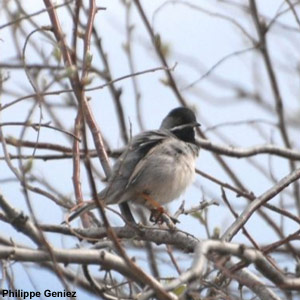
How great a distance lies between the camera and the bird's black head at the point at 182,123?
251 inches

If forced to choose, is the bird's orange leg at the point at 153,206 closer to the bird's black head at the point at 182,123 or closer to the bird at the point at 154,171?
the bird at the point at 154,171

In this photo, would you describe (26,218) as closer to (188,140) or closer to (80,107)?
(80,107)

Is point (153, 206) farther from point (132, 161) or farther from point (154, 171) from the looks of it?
point (132, 161)

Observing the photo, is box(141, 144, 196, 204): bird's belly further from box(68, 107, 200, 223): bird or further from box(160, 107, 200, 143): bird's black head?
box(160, 107, 200, 143): bird's black head

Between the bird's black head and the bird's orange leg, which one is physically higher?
the bird's black head

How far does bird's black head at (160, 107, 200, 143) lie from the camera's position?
→ 20.9 ft

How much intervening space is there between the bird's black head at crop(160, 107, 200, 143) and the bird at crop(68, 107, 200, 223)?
30 cm

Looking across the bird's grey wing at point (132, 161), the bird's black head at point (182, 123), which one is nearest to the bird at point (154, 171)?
the bird's grey wing at point (132, 161)

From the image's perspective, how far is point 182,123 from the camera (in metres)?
6.48

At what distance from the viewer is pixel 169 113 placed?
668cm

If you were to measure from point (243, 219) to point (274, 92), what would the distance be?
2.82 meters

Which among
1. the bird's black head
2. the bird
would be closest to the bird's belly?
the bird

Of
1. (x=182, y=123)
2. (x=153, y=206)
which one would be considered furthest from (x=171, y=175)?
(x=182, y=123)

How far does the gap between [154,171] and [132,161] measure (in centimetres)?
17
